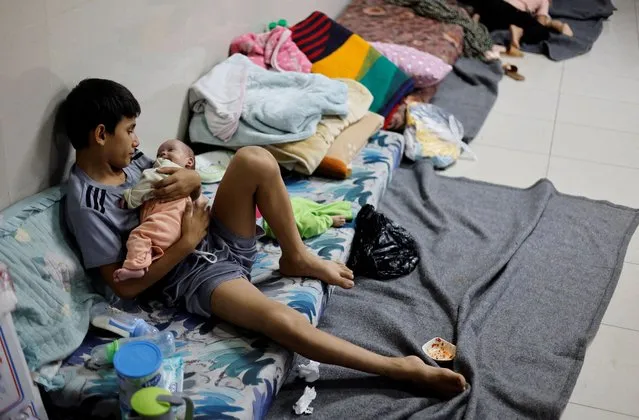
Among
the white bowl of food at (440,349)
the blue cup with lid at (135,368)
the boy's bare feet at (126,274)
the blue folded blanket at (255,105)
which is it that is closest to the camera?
the blue cup with lid at (135,368)

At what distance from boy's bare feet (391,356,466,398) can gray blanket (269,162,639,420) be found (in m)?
0.03

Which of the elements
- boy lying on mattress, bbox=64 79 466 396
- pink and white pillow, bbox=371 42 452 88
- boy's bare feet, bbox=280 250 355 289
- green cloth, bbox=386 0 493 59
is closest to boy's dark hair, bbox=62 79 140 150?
boy lying on mattress, bbox=64 79 466 396

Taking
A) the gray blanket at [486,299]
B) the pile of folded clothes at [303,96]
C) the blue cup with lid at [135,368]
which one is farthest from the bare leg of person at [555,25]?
the blue cup with lid at [135,368]

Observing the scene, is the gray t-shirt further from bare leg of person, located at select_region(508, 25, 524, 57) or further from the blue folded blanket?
bare leg of person, located at select_region(508, 25, 524, 57)

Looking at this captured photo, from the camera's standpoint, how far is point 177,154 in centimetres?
194

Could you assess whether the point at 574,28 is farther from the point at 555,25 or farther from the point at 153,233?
the point at 153,233

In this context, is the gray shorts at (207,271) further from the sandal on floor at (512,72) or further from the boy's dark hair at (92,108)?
the sandal on floor at (512,72)

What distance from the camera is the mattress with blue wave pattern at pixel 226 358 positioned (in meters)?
1.56

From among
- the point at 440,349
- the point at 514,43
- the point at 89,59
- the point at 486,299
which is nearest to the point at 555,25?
the point at 514,43

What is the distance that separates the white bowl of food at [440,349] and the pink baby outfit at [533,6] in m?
2.70

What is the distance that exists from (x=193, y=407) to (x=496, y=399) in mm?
777

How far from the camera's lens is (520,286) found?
223cm

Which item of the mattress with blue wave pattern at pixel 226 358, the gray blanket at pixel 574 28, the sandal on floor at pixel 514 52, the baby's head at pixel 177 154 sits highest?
the baby's head at pixel 177 154

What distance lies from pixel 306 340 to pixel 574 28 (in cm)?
339
